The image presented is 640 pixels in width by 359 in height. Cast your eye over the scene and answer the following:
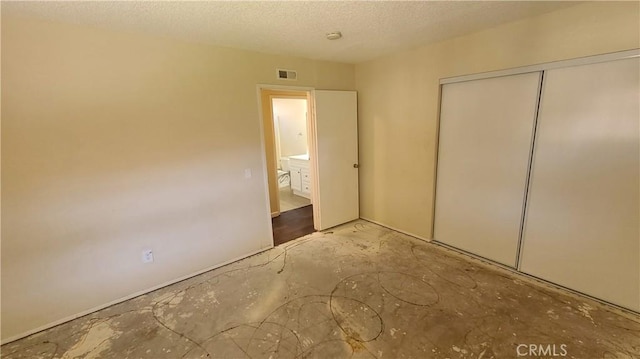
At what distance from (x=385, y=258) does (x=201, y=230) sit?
2.05 metres

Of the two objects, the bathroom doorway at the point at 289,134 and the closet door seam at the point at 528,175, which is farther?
the bathroom doorway at the point at 289,134

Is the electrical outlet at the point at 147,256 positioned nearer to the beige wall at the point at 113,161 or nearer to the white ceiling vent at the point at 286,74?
the beige wall at the point at 113,161

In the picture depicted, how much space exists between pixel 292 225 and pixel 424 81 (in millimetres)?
2716

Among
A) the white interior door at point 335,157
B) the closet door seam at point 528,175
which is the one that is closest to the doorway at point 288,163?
the white interior door at point 335,157

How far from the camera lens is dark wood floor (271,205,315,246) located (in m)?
3.82

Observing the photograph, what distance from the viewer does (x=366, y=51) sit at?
10.6 feet

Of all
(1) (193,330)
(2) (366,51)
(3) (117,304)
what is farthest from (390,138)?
(3) (117,304)

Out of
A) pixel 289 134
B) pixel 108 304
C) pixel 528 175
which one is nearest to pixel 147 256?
pixel 108 304

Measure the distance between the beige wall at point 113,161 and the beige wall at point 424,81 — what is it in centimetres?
156

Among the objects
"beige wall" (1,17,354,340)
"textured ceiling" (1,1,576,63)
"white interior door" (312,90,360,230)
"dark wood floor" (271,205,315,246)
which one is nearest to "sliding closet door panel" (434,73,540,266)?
"textured ceiling" (1,1,576,63)

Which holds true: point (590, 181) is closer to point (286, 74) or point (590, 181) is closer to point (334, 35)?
point (334, 35)

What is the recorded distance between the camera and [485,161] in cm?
282

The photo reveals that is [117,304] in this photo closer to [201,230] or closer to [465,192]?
[201,230]

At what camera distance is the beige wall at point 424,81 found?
2051 millimetres
